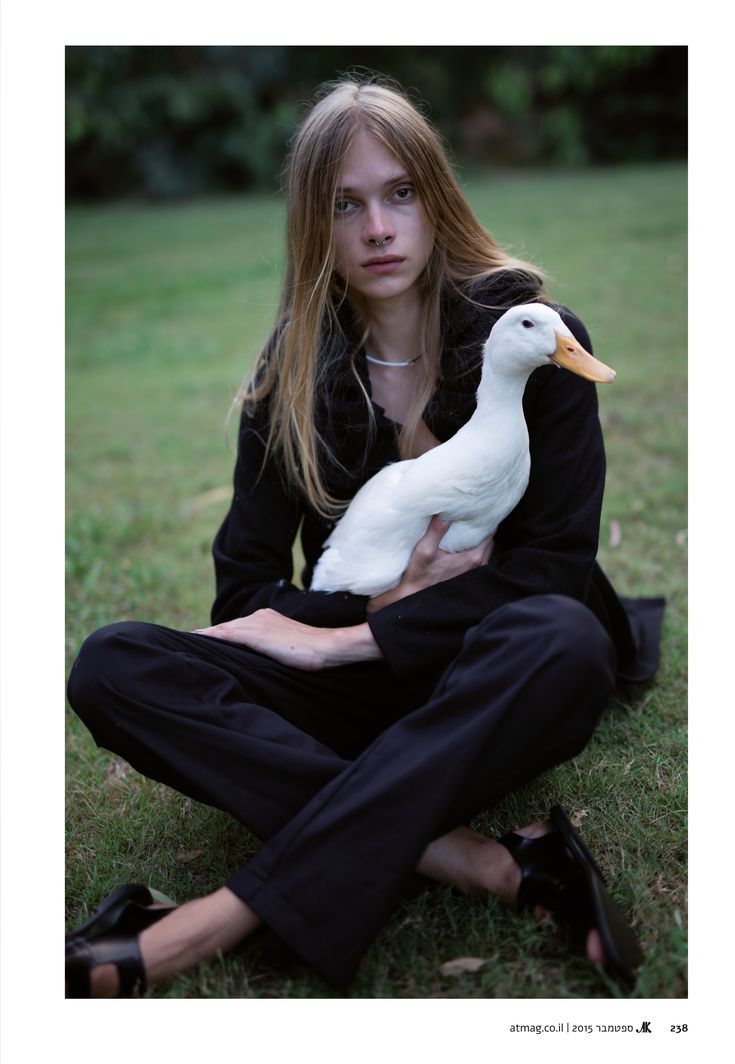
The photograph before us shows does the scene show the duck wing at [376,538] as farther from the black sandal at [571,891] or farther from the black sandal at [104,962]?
the black sandal at [104,962]

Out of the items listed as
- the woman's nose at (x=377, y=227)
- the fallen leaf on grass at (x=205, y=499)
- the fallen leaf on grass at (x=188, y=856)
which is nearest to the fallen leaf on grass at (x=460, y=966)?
the fallen leaf on grass at (x=188, y=856)

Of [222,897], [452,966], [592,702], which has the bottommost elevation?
[452,966]

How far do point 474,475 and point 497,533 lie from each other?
0.26m

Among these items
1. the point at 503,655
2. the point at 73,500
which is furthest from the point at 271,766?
the point at 73,500

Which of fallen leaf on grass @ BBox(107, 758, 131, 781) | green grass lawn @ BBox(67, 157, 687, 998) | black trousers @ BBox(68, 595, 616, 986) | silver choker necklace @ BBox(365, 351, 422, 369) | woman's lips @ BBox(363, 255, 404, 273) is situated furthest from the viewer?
fallen leaf on grass @ BBox(107, 758, 131, 781)

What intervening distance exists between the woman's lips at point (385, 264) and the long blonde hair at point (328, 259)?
0.08m

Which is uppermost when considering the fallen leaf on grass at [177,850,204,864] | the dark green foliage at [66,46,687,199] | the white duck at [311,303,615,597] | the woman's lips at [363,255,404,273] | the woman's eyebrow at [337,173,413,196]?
the dark green foliage at [66,46,687,199]

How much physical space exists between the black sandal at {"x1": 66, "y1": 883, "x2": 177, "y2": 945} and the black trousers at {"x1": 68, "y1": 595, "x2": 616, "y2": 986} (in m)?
0.19

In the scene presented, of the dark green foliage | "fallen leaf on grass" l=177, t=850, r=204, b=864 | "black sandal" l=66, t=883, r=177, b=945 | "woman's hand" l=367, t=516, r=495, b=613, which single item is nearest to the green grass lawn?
"fallen leaf on grass" l=177, t=850, r=204, b=864

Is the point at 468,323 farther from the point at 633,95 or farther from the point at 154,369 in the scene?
the point at 633,95

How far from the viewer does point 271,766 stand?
1660 mm

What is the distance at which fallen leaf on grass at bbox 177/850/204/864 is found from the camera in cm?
198

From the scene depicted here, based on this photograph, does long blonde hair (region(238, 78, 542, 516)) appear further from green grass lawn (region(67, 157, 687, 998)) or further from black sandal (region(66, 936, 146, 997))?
black sandal (region(66, 936, 146, 997))

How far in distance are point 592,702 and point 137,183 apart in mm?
12790
